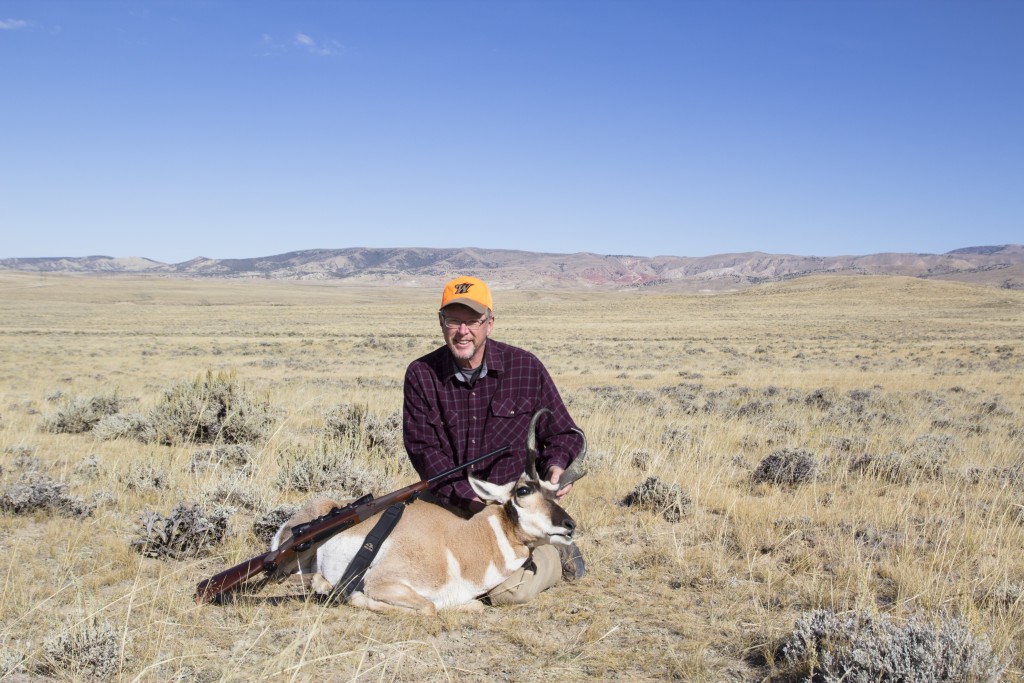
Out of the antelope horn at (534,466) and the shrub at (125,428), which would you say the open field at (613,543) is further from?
the antelope horn at (534,466)

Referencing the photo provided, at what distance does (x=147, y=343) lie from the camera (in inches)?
1417

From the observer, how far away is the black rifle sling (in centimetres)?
412

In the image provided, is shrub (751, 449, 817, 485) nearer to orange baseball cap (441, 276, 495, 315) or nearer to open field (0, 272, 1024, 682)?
open field (0, 272, 1024, 682)

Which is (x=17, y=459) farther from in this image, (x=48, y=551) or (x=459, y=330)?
(x=459, y=330)

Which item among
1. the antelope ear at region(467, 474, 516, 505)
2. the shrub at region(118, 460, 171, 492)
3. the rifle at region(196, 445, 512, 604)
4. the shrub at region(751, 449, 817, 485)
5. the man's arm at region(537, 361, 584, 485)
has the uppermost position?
the man's arm at region(537, 361, 584, 485)

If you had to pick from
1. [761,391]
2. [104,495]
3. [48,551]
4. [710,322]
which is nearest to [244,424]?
[104,495]

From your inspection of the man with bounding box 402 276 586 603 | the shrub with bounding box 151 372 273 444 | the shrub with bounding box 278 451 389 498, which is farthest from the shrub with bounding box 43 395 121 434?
the man with bounding box 402 276 586 603

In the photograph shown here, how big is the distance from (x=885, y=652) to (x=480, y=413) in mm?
2729

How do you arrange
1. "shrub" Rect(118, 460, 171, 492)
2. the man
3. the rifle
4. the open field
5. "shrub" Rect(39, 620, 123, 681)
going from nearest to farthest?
"shrub" Rect(39, 620, 123, 681) → the open field → the rifle → the man → "shrub" Rect(118, 460, 171, 492)

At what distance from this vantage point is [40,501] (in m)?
5.78

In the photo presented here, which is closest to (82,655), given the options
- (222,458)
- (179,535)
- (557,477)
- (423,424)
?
(179,535)

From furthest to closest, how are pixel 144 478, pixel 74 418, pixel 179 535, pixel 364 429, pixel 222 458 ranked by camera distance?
pixel 74 418 → pixel 364 429 → pixel 222 458 → pixel 144 478 → pixel 179 535

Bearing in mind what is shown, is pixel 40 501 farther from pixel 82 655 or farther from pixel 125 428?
pixel 125 428

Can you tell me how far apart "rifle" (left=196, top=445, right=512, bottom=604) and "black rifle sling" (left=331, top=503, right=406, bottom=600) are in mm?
101
